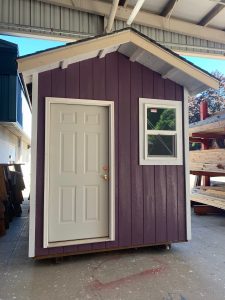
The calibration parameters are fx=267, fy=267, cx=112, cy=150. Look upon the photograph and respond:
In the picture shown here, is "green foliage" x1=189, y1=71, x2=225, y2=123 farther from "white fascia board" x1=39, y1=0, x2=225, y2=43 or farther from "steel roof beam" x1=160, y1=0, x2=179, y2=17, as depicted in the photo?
"steel roof beam" x1=160, y1=0, x2=179, y2=17

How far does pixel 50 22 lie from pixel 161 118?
468cm

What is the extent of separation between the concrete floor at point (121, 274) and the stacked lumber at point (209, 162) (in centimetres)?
239

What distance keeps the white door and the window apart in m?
0.61

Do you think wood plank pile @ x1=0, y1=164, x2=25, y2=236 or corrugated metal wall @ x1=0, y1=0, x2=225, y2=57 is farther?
corrugated metal wall @ x1=0, y1=0, x2=225, y2=57

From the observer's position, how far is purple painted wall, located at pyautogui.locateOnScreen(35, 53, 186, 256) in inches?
160

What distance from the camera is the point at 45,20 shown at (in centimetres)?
715

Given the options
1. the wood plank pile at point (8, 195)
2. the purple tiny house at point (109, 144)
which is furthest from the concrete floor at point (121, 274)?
the wood plank pile at point (8, 195)

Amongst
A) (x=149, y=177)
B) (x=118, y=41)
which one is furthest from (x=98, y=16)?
(x=149, y=177)

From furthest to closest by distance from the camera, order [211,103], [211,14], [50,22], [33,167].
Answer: [211,103] → [211,14] → [50,22] → [33,167]

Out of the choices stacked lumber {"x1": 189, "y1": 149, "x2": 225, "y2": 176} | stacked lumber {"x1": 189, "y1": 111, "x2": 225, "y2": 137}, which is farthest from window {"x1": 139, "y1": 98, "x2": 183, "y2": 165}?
stacked lumber {"x1": 189, "y1": 149, "x2": 225, "y2": 176}

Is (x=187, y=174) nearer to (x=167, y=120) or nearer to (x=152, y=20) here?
(x=167, y=120)

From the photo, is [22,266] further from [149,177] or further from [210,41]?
[210,41]

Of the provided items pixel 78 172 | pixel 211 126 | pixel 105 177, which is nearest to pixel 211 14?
pixel 211 126

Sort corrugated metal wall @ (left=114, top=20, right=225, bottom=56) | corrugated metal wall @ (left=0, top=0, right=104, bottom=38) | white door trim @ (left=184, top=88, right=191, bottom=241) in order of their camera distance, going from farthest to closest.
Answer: corrugated metal wall @ (left=114, top=20, right=225, bottom=56), corrugated metal wall @ (left=0, top=0, right=104, bottom=38), white door trim @ (left=184, top=88, right=191, bottom=241)
